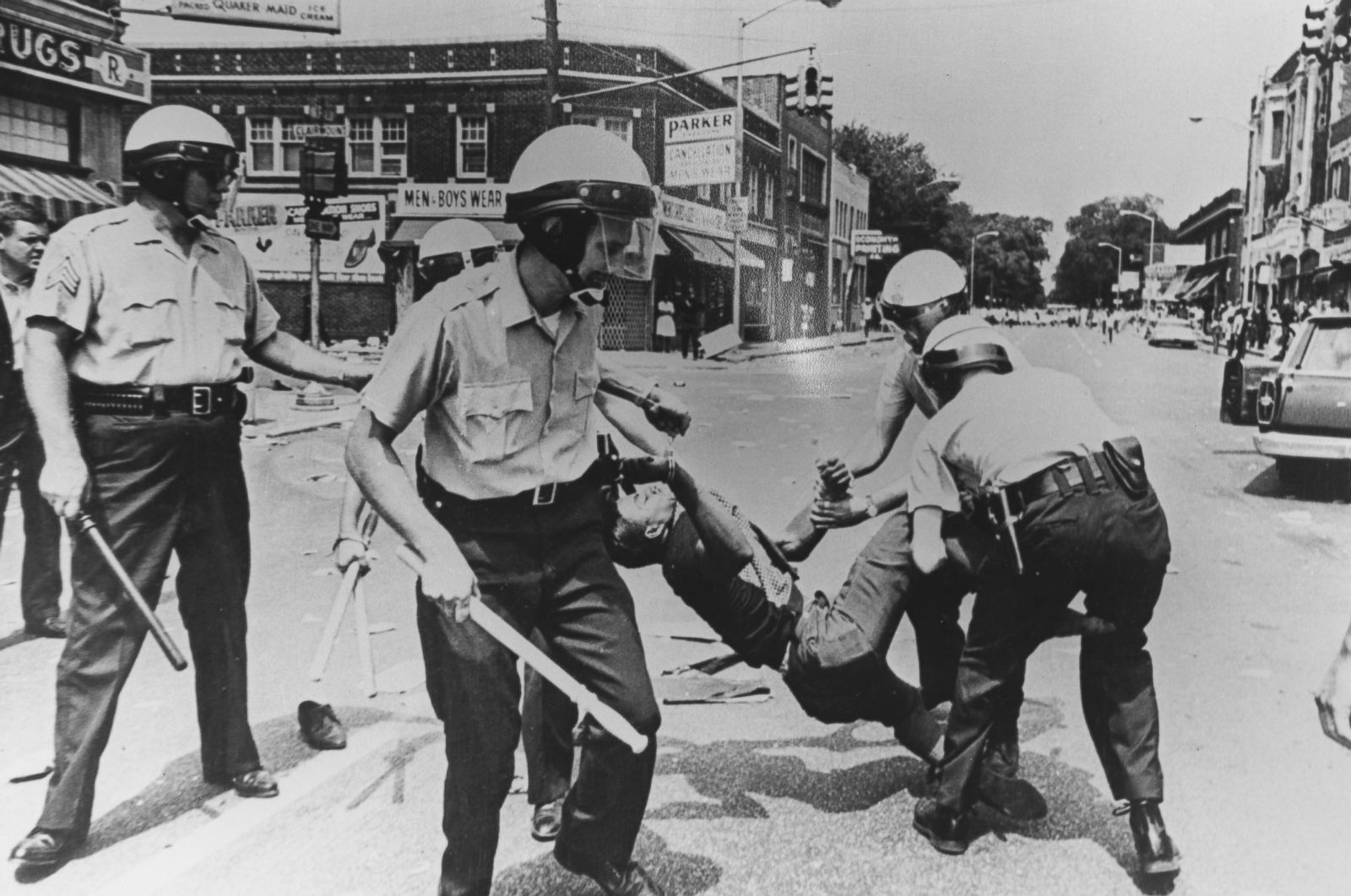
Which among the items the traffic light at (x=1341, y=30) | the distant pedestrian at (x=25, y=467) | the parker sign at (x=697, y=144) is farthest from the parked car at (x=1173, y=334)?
the distant pedestrian at (x=25, y=467)

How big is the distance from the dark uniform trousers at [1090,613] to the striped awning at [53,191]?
2.59 meters

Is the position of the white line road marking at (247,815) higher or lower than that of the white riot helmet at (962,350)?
lower

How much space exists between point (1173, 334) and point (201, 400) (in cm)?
610

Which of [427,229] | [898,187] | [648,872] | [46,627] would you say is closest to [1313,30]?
[898,187]

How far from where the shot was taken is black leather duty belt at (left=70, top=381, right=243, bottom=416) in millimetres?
2707

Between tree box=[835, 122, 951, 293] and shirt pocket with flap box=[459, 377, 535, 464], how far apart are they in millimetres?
1254

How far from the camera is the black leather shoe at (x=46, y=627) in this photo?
4004 mm

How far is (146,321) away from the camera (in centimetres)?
272

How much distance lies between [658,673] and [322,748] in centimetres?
119

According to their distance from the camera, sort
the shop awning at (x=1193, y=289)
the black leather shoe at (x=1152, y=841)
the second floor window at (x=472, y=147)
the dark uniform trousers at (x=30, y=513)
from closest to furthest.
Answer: the black leather shoe at (x=1152, y=841) → the second floor window at (x=472, y=147) → the dark uniform trousers at (x=30, y=513) → the shop awning at (x=1193, y=289)

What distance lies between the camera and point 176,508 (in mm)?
2830

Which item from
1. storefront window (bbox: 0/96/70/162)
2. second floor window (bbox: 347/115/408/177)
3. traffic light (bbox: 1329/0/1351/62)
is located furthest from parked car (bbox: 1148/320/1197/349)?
storefront window (bbox: 0/96/70/162)

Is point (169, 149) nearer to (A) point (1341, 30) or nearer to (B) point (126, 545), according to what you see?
(B) point (126, 545)

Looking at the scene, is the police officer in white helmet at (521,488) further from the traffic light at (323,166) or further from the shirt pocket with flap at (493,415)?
the traffic light at (323,166)
